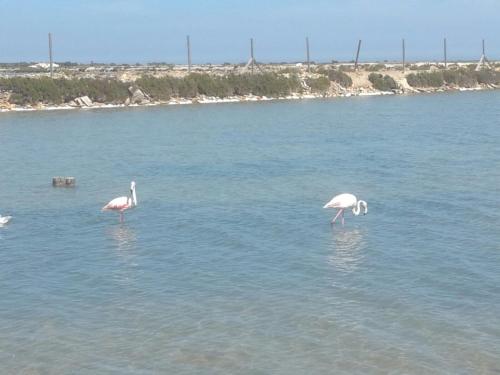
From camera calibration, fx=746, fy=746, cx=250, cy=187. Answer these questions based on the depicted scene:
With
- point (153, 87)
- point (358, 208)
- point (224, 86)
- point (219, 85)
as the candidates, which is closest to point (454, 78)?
point (224, 86)

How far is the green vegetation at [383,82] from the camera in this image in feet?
299

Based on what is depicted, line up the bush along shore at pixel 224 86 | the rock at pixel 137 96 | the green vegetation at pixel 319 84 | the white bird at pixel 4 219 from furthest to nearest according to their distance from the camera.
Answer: the green vegetation at pixel 319 84, the rock at pixel 137 96, the bush along shore at pixel 224 86, the white bird at pixel 4 219

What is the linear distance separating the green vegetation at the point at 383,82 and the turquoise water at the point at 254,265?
57544 mm

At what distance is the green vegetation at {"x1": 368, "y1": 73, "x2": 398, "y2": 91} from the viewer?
91.2m

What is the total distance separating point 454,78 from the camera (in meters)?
97.8

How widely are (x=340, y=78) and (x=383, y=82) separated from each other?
608 centimetres

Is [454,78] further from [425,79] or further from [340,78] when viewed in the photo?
[340,78]

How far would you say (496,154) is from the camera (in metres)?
31.4

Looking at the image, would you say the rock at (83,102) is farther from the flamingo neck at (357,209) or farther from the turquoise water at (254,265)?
the flamingo neck at (357,209)

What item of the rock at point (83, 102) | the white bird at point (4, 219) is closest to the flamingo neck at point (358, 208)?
A: the white bird at point (4, 219)

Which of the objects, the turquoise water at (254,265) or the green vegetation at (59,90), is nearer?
the turquoise water at (254,265)

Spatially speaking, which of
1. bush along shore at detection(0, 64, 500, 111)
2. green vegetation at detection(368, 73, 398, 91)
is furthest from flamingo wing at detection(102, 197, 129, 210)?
green vegetation at detection(368, 73, 398, 91)

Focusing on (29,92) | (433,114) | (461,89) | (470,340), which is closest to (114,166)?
(470,340)

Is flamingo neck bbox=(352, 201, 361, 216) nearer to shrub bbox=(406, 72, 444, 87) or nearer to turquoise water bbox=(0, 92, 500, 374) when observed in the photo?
turquoise water bbox=(0, 92, 500, 374)
